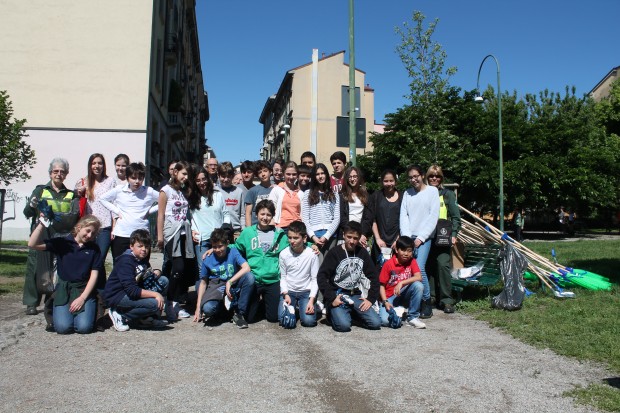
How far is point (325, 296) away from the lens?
19.9ft

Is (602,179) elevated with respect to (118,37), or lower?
lower

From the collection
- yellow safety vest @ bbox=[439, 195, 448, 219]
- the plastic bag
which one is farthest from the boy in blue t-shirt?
the plastic bag

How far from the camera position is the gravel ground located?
3.63m

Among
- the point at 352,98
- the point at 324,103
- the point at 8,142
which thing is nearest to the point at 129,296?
the point at 352,98

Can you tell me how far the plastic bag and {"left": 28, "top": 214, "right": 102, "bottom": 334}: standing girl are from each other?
5.07 metres

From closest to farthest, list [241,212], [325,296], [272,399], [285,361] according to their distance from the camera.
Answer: [272,399] → [285,361] → [325,296] → [241,212]

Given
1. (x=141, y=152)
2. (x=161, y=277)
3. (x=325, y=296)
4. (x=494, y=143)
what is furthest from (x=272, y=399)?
(x=494, y=143)

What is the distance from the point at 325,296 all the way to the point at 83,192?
3.28m

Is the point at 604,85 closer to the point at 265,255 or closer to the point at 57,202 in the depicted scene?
the point at 265,255

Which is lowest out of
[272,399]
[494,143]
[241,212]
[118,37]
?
[272,399]

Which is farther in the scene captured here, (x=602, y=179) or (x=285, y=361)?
(x=602, y=179)

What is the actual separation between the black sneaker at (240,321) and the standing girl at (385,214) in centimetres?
199

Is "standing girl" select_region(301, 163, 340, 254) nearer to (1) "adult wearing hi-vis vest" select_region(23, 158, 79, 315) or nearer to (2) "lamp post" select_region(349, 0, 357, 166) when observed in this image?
(1) "adult wearing hi-vis vest" select_region(23, 158, 79, 315)

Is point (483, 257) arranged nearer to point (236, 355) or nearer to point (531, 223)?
point (236, 355)
